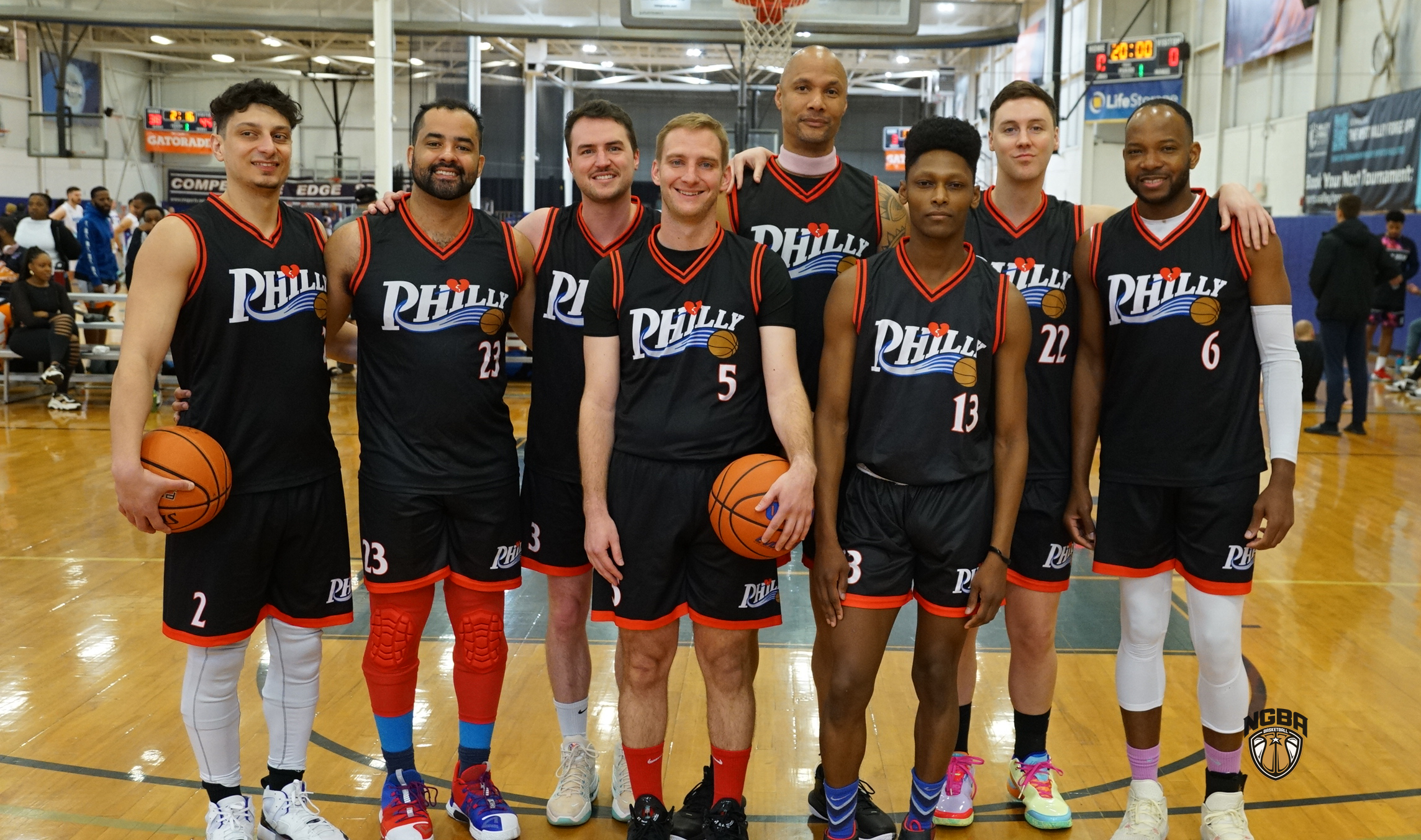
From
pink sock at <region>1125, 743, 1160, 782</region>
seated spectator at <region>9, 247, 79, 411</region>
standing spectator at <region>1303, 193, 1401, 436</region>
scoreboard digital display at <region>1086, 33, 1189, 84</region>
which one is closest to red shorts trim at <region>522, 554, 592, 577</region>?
pink sock at <region>1125, 743, 1160, 782</region>

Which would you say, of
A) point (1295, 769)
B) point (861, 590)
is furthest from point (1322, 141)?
point (861, 590)

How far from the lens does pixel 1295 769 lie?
341 cm

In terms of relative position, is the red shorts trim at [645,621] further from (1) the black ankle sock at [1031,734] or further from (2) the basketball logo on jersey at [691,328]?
(1) the black ankle sock at [1031,734]

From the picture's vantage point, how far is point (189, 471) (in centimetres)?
255

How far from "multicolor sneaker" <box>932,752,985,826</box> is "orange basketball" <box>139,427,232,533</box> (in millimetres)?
2041

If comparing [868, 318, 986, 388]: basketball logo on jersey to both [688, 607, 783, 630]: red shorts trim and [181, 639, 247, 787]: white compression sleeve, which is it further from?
[181, 639, 247, 787]: white compression sleeve

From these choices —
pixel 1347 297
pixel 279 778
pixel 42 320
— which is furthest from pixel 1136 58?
pixel 279 778

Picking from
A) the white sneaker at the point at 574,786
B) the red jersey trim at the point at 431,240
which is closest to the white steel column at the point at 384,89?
the red jersey trim at the point at 431,240

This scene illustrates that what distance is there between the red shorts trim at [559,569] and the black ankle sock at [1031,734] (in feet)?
4.32

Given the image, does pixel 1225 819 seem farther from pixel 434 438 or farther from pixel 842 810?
pixel 434 438

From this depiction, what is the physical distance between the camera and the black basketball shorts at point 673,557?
2.66 metres

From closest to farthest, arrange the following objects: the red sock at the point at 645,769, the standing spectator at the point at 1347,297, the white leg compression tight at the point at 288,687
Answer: the red sock at the point at 645,769
the white leg compression tight at the point at 288,687
the standing spectator at the point at 1347,297

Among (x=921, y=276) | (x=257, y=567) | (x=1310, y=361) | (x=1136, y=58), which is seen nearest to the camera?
(x=921, y=276)

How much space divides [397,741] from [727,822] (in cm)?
92
